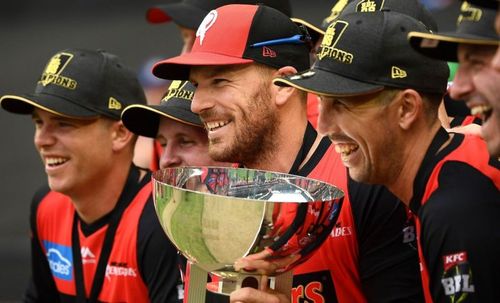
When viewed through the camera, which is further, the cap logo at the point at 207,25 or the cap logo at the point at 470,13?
the cap logo at the point at 207,25

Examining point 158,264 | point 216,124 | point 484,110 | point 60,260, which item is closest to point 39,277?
point 60,260

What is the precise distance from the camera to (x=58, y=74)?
488cm

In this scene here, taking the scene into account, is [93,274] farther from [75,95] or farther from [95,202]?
[75,95]

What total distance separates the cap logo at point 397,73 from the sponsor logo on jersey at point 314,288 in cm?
73

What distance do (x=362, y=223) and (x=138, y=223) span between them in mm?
1417

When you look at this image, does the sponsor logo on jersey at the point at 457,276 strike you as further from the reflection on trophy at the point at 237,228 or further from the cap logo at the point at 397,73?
the cap logo at the point at 397,73

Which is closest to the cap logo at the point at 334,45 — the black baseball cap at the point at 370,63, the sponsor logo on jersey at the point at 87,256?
the black baseball cap at the point at 370,63

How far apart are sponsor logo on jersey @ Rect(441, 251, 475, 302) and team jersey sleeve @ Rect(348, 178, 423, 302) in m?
Answer: 0.50

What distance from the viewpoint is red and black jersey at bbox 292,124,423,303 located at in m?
3.47

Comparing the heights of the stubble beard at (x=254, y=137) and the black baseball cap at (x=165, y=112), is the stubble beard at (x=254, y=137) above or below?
below

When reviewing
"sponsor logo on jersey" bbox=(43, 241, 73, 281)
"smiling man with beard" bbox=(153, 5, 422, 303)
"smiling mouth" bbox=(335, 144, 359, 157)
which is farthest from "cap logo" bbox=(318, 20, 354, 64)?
"sponsor logo on jersey" bbox=(43, 241, 73, 281)

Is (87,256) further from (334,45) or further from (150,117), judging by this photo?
(334,45)

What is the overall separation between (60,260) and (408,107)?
2.30m

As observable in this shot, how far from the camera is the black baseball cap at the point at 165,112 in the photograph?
4375 millimetres
